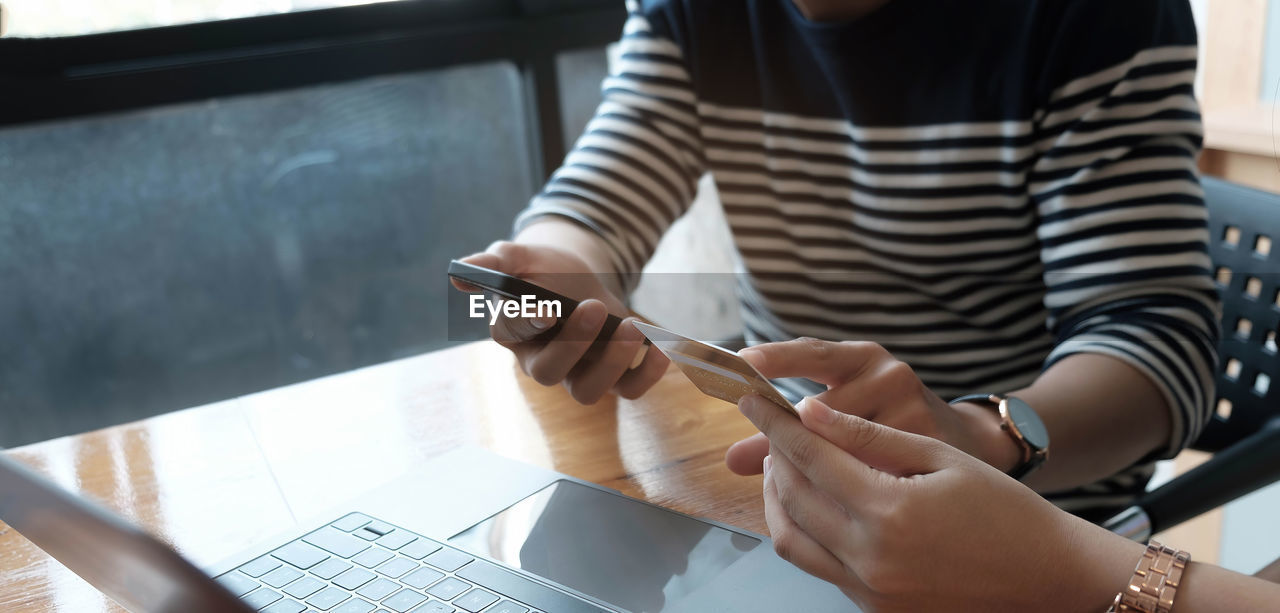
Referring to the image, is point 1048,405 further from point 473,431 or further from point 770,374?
Answer: point 473,431

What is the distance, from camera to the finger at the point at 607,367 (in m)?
0.60

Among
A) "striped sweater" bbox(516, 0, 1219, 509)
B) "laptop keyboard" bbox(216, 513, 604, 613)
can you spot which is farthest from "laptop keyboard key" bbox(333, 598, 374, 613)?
"striped sweater" bbox(516, 0, 1219, 509)

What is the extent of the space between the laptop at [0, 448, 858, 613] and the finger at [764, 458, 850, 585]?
0.10 ft

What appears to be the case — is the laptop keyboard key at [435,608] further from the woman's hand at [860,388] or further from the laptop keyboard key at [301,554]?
the woman's hand at [860,388]

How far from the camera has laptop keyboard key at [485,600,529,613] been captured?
444mm

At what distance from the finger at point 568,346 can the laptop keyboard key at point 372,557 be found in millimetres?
173

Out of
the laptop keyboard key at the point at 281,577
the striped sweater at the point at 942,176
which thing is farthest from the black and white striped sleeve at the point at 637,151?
the laptop keyboard key at the point at 281,577

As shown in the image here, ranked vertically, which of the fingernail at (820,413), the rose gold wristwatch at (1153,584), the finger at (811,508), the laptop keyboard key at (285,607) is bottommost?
the laptop keyboard key at (285,607)

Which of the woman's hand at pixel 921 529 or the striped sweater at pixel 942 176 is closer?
the woman's hand at pixel 921 529

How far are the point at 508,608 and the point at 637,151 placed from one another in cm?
56

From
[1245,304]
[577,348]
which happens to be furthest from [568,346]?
[1245,304]

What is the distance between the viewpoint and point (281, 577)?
0.48m

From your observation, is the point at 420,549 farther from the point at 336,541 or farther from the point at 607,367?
the point at 607,367

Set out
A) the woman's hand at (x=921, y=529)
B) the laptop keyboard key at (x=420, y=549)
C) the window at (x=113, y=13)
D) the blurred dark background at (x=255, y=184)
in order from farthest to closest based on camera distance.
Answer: the blurred dark background at (x=255, y=184), the window at (x=113, y=13), the laptop keyboard key at (x=420, y=549), the woman's hand at (x=921, y=529)
